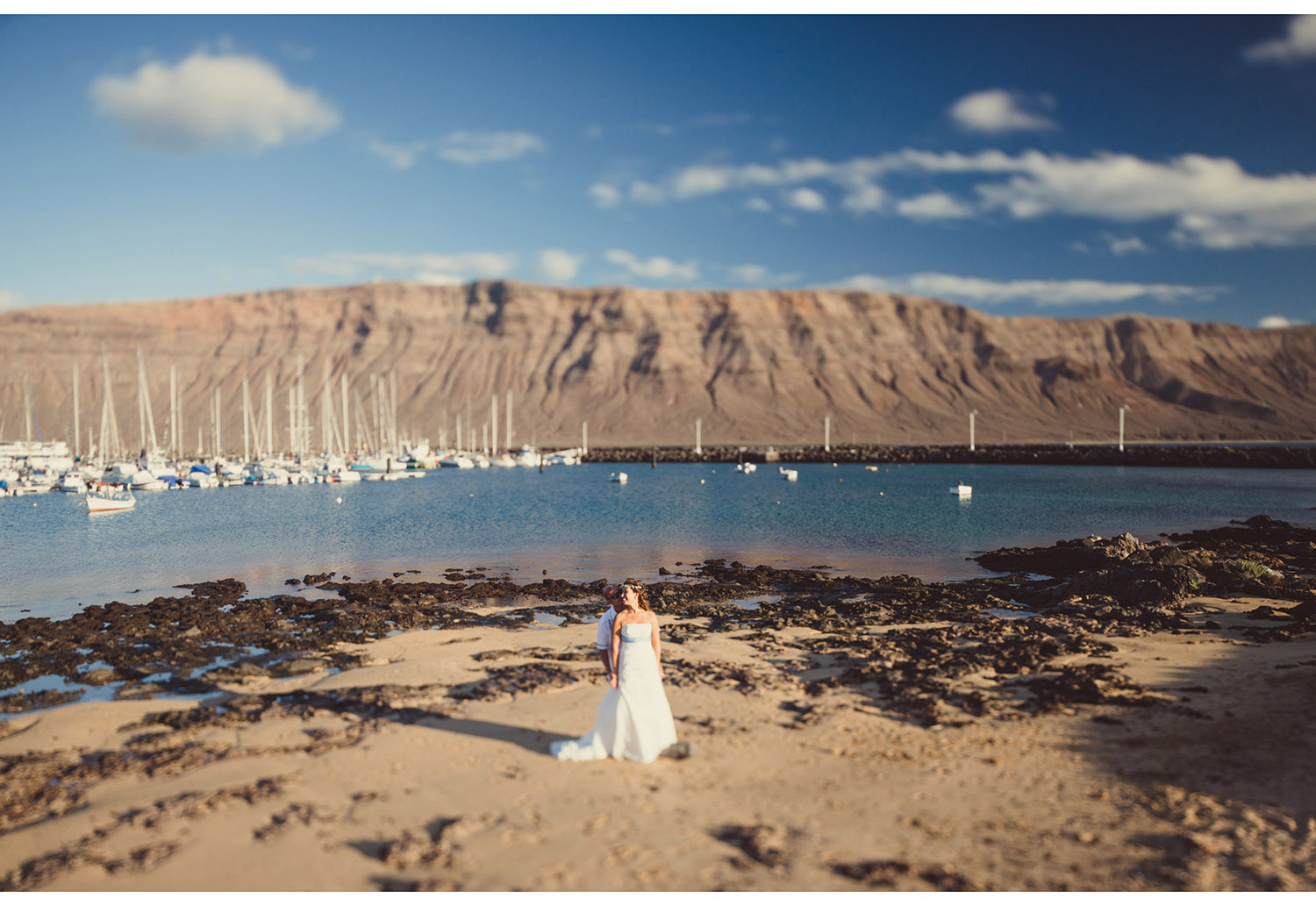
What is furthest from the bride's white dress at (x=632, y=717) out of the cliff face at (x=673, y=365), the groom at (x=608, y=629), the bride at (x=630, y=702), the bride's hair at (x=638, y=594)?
the cliff face at (x=673, y=365)

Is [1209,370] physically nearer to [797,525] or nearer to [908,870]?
[797,525]

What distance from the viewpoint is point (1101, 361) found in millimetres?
169750

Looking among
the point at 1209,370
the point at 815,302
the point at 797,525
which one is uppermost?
the point at 815,302

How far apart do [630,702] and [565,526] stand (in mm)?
29967

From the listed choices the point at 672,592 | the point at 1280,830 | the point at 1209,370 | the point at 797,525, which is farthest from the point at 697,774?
the point at 1209,370

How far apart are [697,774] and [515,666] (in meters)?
5.16

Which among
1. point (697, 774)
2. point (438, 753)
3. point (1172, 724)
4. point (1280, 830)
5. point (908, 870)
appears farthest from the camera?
point (1172, 724)

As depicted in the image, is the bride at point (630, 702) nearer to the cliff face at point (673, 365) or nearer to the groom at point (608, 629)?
the groom at point (608, 629)

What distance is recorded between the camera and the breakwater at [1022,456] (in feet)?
291

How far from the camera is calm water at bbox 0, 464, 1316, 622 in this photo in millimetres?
25625

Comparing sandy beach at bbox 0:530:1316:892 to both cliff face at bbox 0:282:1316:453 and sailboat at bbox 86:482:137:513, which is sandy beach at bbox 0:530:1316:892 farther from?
cliff face at bbox 0:282:1316:453

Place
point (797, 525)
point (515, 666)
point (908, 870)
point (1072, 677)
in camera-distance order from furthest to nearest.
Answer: point (797, 525) → point (515, 666) → point (1072, 677) → point (908, 870)

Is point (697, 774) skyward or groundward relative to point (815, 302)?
groundward

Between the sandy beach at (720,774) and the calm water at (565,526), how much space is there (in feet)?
35.7
